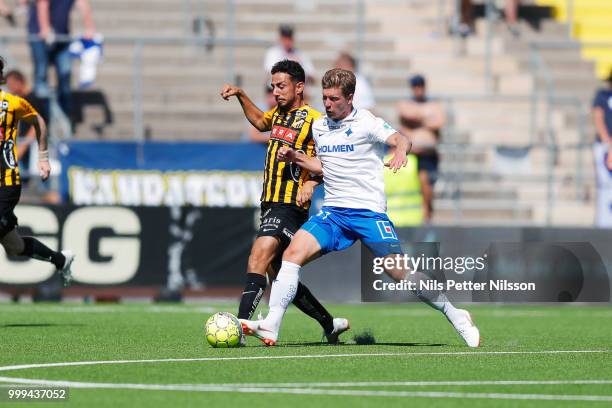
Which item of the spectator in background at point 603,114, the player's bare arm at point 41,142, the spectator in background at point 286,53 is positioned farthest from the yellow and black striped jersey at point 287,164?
the spectator in background at point 603,114

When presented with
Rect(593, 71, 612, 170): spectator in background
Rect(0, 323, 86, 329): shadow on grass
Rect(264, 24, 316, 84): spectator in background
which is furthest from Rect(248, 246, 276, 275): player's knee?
Rect(593, 71, 612, 170): spectator in background

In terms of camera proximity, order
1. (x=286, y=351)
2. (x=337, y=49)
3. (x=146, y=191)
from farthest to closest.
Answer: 1. (x=337, y=49)
2. (x=146, y=191)
3. (x=286, y=351)

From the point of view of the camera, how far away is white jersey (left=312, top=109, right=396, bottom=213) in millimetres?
10258

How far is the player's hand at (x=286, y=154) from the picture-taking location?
32.7 feet

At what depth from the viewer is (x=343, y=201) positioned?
10328 mm

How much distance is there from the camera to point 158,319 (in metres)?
14.1

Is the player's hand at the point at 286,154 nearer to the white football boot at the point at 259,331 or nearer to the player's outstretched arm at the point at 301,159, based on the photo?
the player's outstretched arm at the point at 301,159

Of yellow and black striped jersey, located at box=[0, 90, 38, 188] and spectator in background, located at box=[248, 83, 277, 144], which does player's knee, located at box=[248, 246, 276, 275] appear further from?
spectator in background, located at box=[248, 83, 277, 144]

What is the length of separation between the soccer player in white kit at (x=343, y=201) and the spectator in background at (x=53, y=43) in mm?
10403

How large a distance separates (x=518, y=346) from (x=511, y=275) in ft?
19.5

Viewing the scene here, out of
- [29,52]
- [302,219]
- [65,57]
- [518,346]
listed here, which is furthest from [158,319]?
[29,52]

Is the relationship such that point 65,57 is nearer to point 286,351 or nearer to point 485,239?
point 485,239

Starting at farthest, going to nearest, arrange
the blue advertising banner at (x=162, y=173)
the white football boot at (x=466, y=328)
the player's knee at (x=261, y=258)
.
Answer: the blue advertising banner at (x=162, y=173)
the player's knee at (x=261, y=258)
the white football boot at (x=466, y=328)

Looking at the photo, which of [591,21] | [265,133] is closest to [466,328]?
[265,133]
